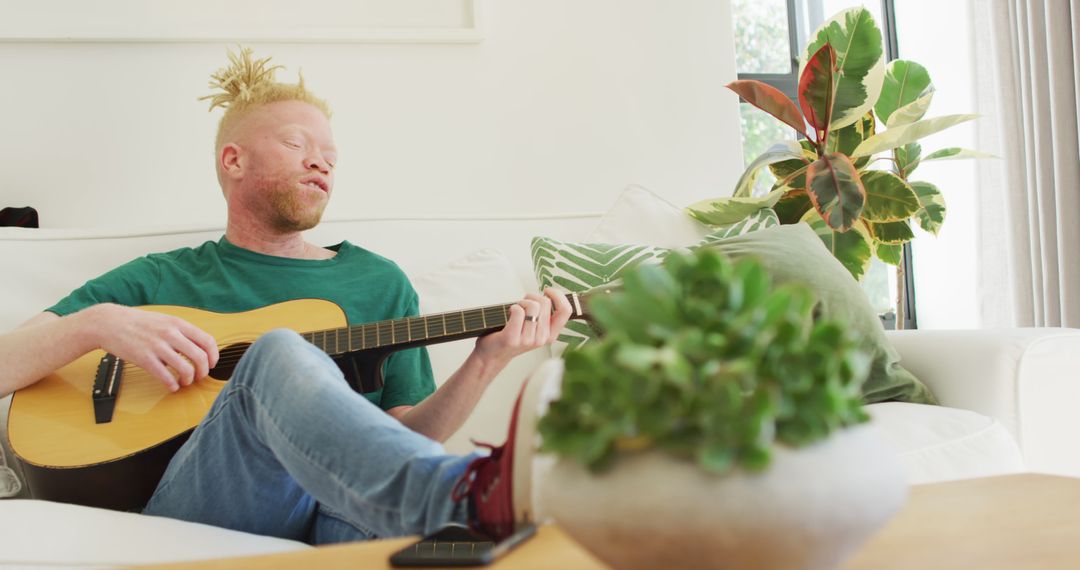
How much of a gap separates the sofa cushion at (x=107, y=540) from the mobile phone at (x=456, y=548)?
0.39m

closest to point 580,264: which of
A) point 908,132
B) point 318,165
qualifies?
point 318,165

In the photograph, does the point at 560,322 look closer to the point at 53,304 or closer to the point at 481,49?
the point at 53,304

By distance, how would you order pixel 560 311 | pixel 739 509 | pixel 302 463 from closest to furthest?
1. pixel 739 509
2. pixel 302 463
3. pixel 560 311

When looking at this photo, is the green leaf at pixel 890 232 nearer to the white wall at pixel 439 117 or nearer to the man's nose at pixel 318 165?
the white wall at pixel 439 117

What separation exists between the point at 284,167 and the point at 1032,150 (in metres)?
2.16

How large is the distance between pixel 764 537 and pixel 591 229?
164 cm

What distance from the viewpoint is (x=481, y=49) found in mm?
2465

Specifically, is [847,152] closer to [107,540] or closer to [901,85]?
[901,85]

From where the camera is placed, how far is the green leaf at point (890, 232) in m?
2.26

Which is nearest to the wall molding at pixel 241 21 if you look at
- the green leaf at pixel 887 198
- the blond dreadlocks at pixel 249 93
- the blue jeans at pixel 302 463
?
the blond dreadlocks at pixel 249 93

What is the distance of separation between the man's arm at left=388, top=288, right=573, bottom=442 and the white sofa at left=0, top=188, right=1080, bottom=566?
153 millimetres

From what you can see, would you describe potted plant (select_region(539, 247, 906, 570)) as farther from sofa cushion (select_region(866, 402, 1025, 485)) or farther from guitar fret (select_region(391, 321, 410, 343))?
guitar fret (select_region(391, 321, 410, 343))

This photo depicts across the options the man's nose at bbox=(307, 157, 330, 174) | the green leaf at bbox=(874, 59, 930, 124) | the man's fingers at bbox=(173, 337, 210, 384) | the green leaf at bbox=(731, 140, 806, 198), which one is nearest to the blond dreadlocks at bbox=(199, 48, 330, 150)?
the man's nose at bbox=(307, 157, 330, 174)

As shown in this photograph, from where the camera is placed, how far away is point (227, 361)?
140cm
